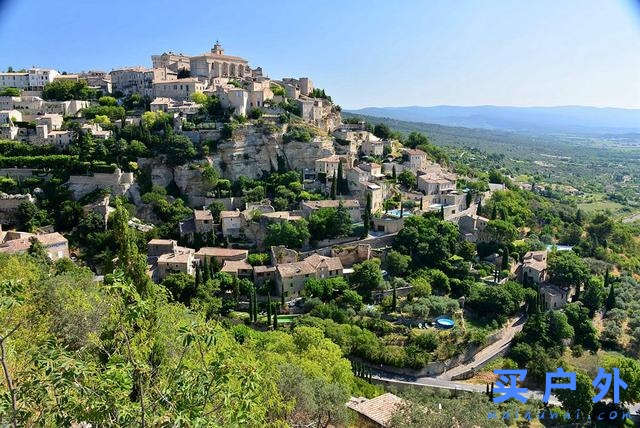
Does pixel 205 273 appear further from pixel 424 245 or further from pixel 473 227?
pixel 473 227

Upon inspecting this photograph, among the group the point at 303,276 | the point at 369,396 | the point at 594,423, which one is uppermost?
the point at 303,276

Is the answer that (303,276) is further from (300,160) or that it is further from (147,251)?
(300,160)

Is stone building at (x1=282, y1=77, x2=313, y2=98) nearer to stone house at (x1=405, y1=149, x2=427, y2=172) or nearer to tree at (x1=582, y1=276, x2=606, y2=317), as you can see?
stone house at (x1=405, y1=149, x2=427, y2=172)

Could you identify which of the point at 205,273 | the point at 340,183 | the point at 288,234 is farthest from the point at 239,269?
the point at 340,183

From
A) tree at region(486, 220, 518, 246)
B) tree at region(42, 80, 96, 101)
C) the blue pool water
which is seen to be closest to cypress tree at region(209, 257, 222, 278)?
the blue pool water

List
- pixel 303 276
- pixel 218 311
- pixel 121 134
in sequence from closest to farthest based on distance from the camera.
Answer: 1. pixel 218 311
2. pixel 303 276
3. pixel 121 134

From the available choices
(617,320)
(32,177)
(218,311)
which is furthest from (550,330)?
(32,177)

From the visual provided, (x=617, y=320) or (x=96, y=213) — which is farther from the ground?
(x=96, y=213)
